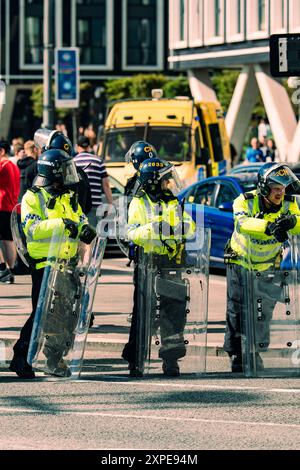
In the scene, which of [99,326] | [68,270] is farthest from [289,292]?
[99,326]

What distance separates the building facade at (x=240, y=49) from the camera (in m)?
51.9

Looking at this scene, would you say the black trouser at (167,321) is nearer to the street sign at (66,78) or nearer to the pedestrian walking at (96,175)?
the pedestrian walking at (96,175)

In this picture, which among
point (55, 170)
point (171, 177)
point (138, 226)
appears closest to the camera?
point (55, 170)

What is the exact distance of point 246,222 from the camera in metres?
12.3

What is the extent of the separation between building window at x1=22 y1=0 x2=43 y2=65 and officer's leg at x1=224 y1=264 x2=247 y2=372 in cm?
8504

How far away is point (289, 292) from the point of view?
1242 cm

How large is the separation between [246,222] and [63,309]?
1.55m

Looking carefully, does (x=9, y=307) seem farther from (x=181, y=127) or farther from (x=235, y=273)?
(x=181, y=127)

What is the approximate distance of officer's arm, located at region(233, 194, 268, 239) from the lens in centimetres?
1227

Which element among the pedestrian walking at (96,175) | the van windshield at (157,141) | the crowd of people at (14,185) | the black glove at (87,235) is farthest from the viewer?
the van windshield at (157,141)

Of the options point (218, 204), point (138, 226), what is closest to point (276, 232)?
point (138, 226)

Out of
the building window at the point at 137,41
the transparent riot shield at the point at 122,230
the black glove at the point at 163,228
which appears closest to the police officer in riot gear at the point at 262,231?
the black glove at the point at 163,228

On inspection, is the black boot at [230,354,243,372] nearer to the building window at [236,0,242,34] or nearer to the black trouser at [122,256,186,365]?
the black trouser at [122,256,186,365]

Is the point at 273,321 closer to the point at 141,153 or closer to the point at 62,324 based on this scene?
the point at 62,324
